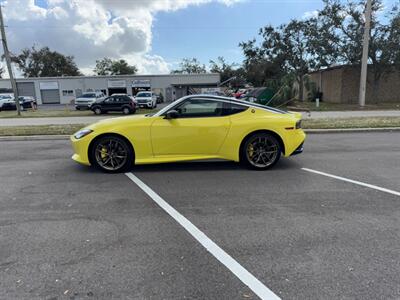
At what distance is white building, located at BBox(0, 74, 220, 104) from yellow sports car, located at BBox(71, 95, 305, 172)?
42.7 metres

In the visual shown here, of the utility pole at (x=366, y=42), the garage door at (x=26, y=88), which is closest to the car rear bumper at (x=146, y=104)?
the utility pole at (x=366, y=42)

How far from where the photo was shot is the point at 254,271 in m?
2.86

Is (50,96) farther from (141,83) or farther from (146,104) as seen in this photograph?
(146,104)

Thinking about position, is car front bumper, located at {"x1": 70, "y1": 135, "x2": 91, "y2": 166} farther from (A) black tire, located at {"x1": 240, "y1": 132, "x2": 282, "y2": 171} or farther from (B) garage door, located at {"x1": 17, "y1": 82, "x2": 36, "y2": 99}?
(B) garage door, located at {"x1": 17, "y1": 82, "x2": 36, "y2": 99}

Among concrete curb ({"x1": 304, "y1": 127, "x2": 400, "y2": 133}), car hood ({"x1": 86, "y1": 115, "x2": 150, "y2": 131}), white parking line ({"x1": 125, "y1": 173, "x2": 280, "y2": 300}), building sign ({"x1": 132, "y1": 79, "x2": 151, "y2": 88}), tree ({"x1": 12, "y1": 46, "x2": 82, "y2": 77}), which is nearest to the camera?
white parking line ({"x1": 125, "y1": 173, "x2": 280, "y2": 300})

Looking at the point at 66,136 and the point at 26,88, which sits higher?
the point at 26,88

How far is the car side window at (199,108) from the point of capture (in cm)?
622

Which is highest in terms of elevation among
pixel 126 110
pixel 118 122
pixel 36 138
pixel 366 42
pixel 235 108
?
pixel 366 42

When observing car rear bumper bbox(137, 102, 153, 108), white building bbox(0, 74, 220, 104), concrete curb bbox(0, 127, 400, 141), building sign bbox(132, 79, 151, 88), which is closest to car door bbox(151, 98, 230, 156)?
concrete curb bbox(0, 127, 400, 141)

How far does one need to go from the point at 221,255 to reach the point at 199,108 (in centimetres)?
361

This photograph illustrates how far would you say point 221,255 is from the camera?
3125mm

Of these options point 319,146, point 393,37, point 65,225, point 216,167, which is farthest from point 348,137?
point 393,37

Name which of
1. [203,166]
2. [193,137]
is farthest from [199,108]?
[203,166]

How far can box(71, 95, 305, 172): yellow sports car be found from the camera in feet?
19.9
